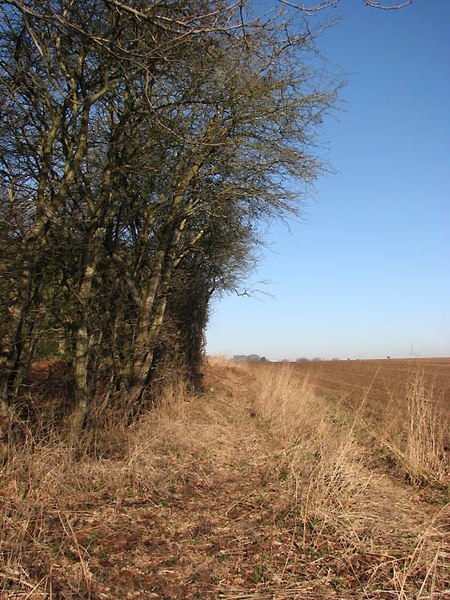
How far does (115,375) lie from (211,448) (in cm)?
223

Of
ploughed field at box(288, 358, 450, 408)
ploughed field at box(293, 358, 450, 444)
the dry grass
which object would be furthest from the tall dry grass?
ploughed field at box(288, 358, 450, 408)

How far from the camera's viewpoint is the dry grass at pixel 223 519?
351 centimetres

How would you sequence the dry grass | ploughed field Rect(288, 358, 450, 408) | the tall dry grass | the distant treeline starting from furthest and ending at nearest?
ploughed field Rect(288, 358, 450, 408), the distant treeline, the tall dry grass, the dry grass

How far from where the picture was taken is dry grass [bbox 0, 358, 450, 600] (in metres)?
3.51

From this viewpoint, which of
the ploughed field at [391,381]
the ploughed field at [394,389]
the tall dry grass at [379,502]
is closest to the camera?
the tall dry grass at [379,502]

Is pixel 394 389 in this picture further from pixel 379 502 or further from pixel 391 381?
pixel 391 381

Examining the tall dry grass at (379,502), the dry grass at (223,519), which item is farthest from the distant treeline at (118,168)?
the tall dry grass at (379,502)

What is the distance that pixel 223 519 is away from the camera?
4.76 metres

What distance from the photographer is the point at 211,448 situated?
7.27 m

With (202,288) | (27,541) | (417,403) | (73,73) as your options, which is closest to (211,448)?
(417,403)

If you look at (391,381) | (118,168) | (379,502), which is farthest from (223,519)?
(391,381)

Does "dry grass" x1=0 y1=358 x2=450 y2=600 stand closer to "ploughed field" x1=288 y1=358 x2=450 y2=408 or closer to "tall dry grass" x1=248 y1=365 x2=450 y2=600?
"tall dry grass" x1=248 y1=365 x2=450 y2=600

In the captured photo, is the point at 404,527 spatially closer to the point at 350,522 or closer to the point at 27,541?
the point at 350,522

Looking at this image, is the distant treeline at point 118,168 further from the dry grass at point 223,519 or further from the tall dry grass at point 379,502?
the tall dry grass at point 379,502
